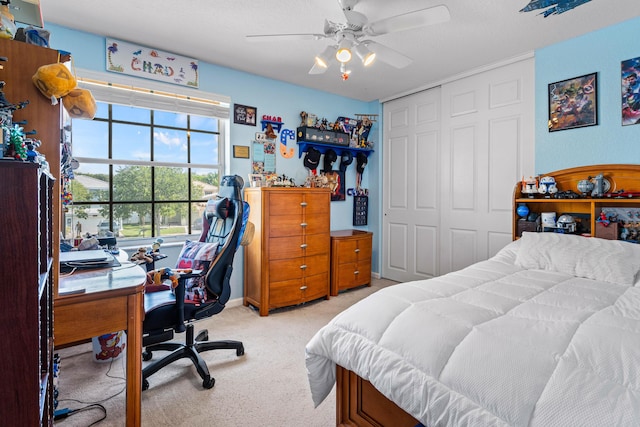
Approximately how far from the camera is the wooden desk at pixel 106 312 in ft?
4.18

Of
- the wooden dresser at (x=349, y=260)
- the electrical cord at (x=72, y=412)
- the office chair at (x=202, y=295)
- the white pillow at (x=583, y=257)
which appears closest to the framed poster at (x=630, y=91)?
the white pillow at (x=583, y=257)

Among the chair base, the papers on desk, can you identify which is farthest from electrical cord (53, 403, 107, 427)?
the papers on desk

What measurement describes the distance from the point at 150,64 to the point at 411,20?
2369mm

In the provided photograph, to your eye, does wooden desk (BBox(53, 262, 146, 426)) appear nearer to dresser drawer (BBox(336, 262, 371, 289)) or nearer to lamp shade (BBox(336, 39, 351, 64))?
lamp shade (BBox(336, 39, 351, 64))

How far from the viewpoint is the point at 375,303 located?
163cm

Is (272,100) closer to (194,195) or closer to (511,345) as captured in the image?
(194,195)

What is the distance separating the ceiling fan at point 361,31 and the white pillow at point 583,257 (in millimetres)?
1761

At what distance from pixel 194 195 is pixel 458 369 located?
306 centimetres

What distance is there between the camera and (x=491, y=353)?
1.13m

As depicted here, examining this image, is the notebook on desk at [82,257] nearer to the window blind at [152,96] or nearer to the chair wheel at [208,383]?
the chair wheel at [208,383]

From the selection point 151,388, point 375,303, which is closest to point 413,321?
point 375,303

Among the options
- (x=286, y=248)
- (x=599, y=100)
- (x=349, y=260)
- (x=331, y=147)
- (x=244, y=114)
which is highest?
(x=244, y=114)

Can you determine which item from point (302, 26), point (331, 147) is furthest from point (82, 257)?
point (331, 147)

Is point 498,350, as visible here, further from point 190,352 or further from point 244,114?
point 244,114
